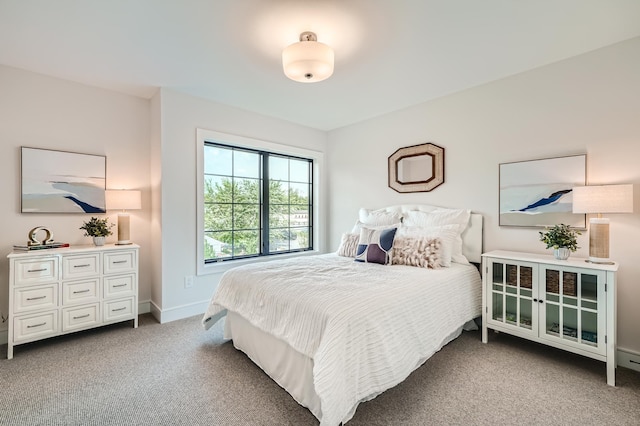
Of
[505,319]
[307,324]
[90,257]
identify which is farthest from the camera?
[90,257]

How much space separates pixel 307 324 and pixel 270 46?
2065 millimetres

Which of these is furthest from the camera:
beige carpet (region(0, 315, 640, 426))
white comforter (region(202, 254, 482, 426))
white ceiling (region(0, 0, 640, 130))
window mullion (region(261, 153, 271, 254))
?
window mullion (region(261, 153, 271, 254))

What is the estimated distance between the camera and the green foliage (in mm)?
3604

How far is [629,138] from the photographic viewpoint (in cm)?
221

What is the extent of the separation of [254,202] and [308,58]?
7.87 ft

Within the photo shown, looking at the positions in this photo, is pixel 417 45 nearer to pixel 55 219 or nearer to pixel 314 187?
pixel 314 187

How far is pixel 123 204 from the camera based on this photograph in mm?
2998

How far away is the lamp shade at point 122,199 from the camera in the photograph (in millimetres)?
2969

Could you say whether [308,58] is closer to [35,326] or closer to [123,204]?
[123,204]

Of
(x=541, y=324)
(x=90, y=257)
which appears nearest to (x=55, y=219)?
(x=90, y=257)

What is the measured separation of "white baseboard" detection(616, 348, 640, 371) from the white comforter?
977mm

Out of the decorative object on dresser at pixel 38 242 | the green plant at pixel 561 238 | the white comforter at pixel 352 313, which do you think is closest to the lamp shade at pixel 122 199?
the decorative object on dresser at pixel 38 242

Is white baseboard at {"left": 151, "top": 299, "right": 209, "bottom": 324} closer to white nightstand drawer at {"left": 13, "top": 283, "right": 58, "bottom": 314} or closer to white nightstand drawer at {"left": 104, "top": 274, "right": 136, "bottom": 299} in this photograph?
white nightstand drawer at {"left": 104, "top": 274, "right": 136, "bottom": 299}

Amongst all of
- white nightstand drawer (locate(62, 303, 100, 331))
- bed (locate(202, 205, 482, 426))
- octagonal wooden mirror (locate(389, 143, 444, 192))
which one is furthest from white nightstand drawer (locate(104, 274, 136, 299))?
octagonal wooden mirror (locate(389, 143, 444, 192))
